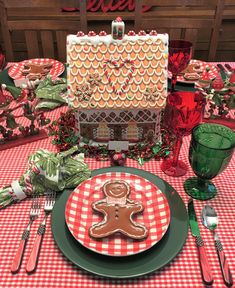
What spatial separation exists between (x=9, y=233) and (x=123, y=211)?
0.95 feet

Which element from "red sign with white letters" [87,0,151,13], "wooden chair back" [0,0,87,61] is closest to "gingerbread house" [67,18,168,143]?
"wooden chair back" [0,0,87,61]

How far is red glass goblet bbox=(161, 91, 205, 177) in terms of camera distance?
87 cm

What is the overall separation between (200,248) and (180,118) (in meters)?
0.36

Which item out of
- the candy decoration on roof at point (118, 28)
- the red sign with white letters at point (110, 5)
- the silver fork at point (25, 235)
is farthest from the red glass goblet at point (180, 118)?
the red sign with white letters at point (110, 5)

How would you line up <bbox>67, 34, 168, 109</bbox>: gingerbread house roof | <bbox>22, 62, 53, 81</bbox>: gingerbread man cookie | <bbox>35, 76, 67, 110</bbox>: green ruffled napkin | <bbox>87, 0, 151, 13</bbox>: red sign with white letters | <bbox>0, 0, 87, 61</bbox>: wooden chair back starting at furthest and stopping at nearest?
<bbox>87, 0, 151, 13</bbox>: red sign with white letters → <bbox>0, 0, 87, 61</bbox>: wooden chair back → <bbox>22, 62, 53, 81</bbox>: gingerbread man cookie → <bbox>35, 76, 67, 110</bbox>: green ruffled napkin → <bbox>67, 34, 168, 109</bbox>: gingerbread house roof

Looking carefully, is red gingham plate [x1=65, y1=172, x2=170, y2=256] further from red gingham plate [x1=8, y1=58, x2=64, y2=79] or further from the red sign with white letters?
the red sign with white letters

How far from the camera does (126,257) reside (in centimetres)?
67

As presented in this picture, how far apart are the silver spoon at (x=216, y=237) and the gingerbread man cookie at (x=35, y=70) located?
0.95 meters

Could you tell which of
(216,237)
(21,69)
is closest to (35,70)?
(21,69)

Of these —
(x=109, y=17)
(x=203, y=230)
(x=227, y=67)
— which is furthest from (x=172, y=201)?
(x=109, y=17)

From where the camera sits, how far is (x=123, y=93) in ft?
3.25

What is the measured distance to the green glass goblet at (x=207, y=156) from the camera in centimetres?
78

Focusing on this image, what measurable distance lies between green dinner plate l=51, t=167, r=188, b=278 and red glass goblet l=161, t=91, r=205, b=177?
189mm

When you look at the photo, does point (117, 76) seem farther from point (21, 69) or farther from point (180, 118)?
point (21, 69)
